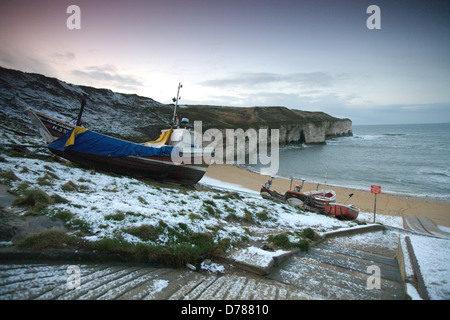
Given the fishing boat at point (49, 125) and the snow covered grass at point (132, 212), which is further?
the fishing boat at point (49, 125)

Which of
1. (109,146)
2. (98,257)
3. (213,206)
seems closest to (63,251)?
(98,257)

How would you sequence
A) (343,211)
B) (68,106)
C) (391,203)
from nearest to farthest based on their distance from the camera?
(343,211) → (391,203) → (68,106)

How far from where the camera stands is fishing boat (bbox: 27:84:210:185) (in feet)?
41.5

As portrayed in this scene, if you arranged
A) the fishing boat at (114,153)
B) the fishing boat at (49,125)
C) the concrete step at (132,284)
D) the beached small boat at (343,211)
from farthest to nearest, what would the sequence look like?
the beached small boat at (343,211), the fishing boat at (49,125), the fishing boat at (114,153), the concrete step at (132,284)

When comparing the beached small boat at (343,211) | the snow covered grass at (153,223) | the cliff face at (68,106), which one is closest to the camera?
the snow covered grass at (153,223)

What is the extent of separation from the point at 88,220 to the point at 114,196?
2932mm

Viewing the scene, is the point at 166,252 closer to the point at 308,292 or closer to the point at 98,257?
the point at 98,257

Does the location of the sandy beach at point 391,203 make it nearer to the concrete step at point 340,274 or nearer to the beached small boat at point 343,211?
the beached small boat at point 343,211

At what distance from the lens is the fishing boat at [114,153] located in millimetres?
12664

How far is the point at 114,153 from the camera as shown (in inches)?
512

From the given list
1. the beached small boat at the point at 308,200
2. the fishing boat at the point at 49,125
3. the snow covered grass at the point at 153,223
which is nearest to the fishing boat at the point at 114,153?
the fishing boat at the point at 49,125

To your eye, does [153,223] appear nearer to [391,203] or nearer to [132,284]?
[132,284]

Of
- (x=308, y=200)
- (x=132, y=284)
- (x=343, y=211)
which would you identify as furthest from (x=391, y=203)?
(x=132, y=284)

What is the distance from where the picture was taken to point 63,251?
152 inches
